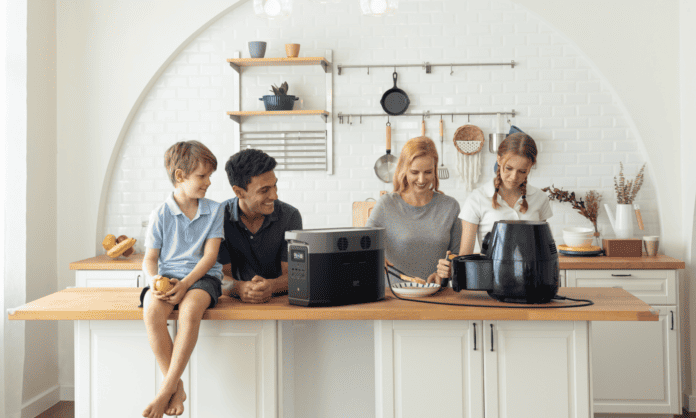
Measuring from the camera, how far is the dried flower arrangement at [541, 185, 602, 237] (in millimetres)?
4137

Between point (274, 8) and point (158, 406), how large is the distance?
1.79 m

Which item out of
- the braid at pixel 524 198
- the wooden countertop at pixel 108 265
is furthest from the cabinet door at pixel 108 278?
the braid at pixel 524 198

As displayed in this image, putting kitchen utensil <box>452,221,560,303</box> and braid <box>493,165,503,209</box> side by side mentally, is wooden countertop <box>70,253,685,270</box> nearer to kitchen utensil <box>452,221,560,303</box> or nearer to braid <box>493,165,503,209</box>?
braid <box>493,165,503,209</box>

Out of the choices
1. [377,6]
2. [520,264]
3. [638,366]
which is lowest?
[638,366]

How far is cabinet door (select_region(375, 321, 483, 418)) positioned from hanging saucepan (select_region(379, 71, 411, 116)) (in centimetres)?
241

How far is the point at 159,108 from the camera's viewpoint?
4.41 m

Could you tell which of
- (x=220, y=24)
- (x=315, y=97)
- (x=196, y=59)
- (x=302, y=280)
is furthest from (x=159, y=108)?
(x=302, y=280)

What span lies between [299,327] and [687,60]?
3351mm

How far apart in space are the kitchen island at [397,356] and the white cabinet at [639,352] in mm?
1515

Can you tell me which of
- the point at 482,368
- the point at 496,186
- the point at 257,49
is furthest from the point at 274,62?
the point at 482,368

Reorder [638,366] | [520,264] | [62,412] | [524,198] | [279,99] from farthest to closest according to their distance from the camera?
[279,99]
[62,412]
[638,366]
[524,198]
[520,264]

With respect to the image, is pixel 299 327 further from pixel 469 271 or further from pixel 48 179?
pixel 48 179

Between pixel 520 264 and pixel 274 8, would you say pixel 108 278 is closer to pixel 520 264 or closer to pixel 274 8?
pixel 274 8

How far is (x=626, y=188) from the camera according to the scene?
410 centimetres
